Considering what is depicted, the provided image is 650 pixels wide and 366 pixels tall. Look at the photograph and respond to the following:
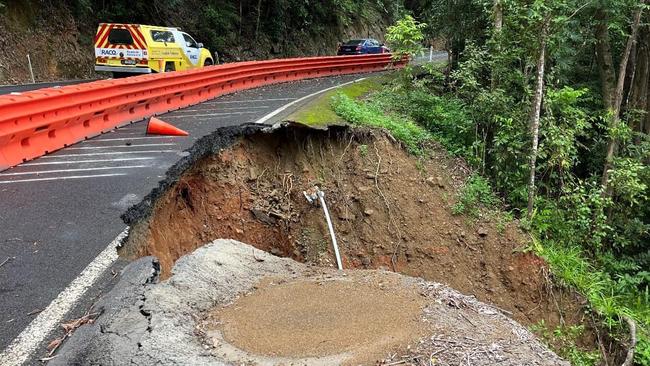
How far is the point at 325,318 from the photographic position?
364cm

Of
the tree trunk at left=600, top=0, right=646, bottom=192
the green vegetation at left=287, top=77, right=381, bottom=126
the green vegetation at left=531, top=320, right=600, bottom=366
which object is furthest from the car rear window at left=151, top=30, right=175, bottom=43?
the green vegetation at left=531, top=320, right=600, bottom=366

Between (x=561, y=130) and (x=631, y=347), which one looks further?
(x=561, y=130)

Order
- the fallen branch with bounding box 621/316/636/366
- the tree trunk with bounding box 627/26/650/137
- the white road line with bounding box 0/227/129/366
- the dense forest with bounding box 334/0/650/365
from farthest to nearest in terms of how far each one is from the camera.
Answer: the tree trunk with bounding box 627/26/650/137, the dense forest with bounding box 334/0/650/365, the fallen branch with bounding box 621/316/636/366, the white road line with bounding box 0/227/129/366

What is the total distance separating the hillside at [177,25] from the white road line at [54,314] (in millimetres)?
15753

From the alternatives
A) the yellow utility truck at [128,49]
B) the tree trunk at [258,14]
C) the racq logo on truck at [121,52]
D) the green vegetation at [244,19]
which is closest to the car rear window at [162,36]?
the yellow utility truck at [128,49]

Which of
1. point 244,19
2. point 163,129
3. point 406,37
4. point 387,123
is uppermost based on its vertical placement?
point 244,19

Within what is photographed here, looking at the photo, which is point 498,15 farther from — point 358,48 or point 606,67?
point 358,48

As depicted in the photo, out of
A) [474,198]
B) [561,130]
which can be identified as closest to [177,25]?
[474,198]

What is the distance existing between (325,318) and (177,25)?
886 inches

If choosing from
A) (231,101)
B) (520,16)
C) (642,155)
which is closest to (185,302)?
(520,16)

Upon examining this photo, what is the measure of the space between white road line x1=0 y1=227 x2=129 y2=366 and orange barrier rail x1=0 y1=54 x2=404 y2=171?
3.34 meters

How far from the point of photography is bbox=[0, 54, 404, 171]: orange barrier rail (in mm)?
6762

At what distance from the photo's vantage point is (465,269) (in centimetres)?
913

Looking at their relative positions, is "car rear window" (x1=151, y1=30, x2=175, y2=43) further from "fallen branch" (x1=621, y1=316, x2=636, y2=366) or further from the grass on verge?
"fallen branch" (x1=621, y1=316, x2=636, y2=366)
